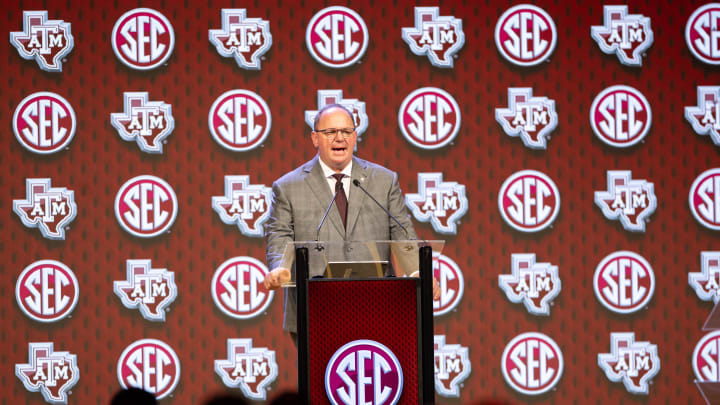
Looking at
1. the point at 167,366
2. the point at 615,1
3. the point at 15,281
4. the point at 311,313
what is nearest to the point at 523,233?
the point at 615,1

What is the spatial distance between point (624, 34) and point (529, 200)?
1094mm

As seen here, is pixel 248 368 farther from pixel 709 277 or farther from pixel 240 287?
pixel 709 277

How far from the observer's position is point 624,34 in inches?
182

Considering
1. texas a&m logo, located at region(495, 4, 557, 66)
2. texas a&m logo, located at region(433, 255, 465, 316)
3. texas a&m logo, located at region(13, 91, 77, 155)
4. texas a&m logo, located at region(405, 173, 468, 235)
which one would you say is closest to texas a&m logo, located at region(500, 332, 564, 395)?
texas a&m logo, located at region(433, 255, 465, 316)

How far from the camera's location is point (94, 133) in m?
4.50

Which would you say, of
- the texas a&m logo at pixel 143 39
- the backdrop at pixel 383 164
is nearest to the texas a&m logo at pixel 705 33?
the backdrop at pixel 383 164

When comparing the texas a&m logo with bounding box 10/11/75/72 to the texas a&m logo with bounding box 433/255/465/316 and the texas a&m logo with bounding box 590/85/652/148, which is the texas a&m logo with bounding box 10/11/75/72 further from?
the texas a&m logo with bounding box 590/85/652/148

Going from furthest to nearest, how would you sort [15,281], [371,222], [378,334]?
[15,281]
[371,222]
[378,334]

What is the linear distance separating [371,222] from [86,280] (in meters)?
2.01

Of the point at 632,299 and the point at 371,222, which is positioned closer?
the point at 371,222

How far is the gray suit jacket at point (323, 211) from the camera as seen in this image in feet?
10.6

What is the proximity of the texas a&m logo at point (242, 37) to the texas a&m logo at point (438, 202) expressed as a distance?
114 centimetres

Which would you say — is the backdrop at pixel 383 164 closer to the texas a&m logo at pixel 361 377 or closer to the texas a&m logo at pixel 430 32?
the texas a&m logo at pixel 430 32

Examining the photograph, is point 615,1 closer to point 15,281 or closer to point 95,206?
point 95,206
